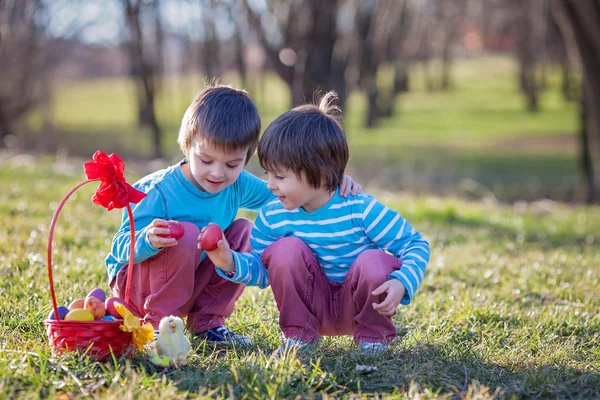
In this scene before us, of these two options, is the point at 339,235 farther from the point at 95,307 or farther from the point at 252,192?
the point at 95,307

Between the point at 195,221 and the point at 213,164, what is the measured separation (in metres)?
0.33

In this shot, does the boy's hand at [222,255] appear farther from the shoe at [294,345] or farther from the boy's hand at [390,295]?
the boy's hand at [390,295]

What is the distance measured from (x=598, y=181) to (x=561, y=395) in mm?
9611

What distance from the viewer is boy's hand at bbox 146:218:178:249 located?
8.34ft

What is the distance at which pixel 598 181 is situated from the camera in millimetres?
11086

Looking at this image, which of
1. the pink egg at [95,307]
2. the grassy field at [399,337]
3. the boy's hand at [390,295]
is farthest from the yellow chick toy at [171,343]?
the boy's hand at [390,295]

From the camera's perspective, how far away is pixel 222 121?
2783mm

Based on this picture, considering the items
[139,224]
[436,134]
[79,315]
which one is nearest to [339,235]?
[139,224]

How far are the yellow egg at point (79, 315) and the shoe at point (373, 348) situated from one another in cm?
103

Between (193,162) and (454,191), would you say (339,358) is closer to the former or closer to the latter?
(193,162)

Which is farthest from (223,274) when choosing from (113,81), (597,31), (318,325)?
(113,81)

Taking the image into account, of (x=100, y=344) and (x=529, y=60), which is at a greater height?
(x=529, y=60)

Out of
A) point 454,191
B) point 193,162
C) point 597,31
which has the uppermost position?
point 597,31

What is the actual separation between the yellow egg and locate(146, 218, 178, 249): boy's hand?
0.35 metres
